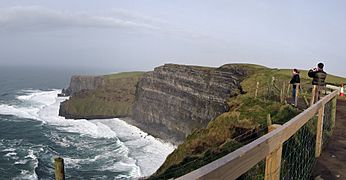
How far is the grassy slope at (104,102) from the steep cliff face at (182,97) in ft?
20.0

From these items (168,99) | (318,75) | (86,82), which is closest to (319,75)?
(318,75)

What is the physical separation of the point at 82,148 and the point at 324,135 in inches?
1590

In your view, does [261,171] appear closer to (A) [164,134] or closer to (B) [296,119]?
(B) [296,119]

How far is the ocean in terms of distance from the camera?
3606 centimetres

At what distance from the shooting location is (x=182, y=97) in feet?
206

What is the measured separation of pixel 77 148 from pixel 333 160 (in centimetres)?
4206

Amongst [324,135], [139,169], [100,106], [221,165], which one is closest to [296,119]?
[221,165]

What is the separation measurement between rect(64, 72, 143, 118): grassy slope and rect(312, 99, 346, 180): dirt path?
72479mm

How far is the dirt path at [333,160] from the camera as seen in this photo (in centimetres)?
799

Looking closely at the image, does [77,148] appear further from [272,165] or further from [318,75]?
[272,165]

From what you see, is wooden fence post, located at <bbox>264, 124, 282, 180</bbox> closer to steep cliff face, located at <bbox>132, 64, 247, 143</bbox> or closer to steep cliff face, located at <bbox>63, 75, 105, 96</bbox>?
steep cliff face, located at <bbox>132, 64, 247, 143</bbox>

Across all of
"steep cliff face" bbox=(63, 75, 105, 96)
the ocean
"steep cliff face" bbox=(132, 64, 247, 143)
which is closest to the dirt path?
the ocean

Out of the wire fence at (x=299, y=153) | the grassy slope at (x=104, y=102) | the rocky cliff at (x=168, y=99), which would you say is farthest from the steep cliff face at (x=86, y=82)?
the wire fence at (x=299, y=153)

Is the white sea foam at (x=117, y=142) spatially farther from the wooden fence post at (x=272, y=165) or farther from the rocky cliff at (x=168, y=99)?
the wooden fence post at (x=272, y=165)
